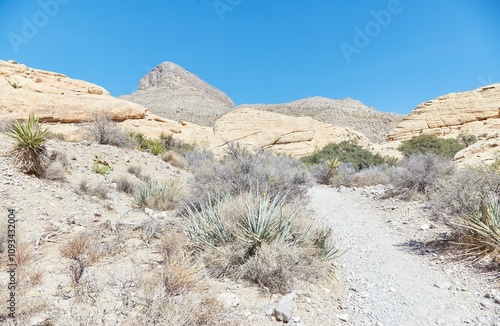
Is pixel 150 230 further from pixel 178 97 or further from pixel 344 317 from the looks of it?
pixel 178 97

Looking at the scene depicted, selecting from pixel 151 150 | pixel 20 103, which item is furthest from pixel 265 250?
pixel 20 103

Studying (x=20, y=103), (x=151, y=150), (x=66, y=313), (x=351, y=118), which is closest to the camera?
(x=66, y=313)

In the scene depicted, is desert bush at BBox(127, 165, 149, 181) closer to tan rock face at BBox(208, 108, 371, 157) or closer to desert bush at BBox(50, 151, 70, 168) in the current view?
desert bush at BBox(50, 151, 70, 168)

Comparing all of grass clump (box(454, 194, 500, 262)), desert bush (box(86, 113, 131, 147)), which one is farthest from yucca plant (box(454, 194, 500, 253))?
desert bush (box(86, 113, 131, 147))

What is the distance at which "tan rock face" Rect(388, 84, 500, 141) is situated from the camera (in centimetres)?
2714

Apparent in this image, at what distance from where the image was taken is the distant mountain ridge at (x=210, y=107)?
135 feet

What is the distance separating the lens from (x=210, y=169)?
6453mm

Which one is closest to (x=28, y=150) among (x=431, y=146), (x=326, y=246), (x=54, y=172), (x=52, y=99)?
(x=54, y=172)

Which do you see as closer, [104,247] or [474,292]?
[474,292]

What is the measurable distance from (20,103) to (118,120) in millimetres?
4953

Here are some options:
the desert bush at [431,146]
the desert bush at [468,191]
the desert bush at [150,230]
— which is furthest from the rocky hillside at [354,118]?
the desert bush at [150,230]

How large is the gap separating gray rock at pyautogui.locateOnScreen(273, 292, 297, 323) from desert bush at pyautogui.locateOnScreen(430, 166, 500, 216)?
3.18 meters

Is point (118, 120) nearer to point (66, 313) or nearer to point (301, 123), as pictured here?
point (301, 123)

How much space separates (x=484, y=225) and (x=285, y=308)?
303cm
